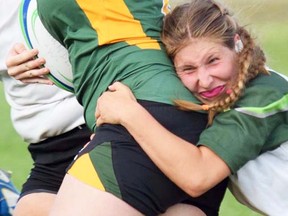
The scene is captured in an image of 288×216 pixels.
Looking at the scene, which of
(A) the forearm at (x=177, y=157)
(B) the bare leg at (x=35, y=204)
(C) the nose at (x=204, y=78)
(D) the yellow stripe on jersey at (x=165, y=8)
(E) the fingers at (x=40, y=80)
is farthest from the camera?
(B) the bare leg at (x=35, y=204)

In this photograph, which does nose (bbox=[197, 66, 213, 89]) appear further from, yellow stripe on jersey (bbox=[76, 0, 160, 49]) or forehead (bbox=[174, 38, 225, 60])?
yellow stripe on jersey (bbox=[76, 0, 160, 49])

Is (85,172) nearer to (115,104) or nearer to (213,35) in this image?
(115,104)

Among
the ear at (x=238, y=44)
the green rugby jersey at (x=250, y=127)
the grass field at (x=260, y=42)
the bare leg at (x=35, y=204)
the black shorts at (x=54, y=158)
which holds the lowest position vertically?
the grass field at (x=260, y=42)

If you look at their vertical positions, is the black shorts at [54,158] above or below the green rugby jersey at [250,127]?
below

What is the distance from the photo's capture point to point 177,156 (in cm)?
241

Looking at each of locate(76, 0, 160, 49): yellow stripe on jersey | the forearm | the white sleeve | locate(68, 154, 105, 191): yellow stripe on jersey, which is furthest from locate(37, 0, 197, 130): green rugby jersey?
the white sleeve

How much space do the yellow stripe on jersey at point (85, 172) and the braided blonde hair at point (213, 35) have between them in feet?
0.94

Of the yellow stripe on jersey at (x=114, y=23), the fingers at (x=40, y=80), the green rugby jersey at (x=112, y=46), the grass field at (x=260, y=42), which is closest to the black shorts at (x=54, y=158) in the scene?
the fingers at (x=40, y=80)

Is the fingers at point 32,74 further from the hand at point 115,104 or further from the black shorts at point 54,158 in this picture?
the hand at point 115,104

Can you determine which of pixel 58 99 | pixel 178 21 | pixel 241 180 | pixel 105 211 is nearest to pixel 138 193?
pixel 105 211

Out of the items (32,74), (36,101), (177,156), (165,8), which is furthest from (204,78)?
(36,101)

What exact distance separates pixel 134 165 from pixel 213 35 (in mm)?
430

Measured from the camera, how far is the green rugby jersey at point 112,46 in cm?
255

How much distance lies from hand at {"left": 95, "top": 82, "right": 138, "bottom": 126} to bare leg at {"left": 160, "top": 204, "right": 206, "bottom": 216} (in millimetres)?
286
